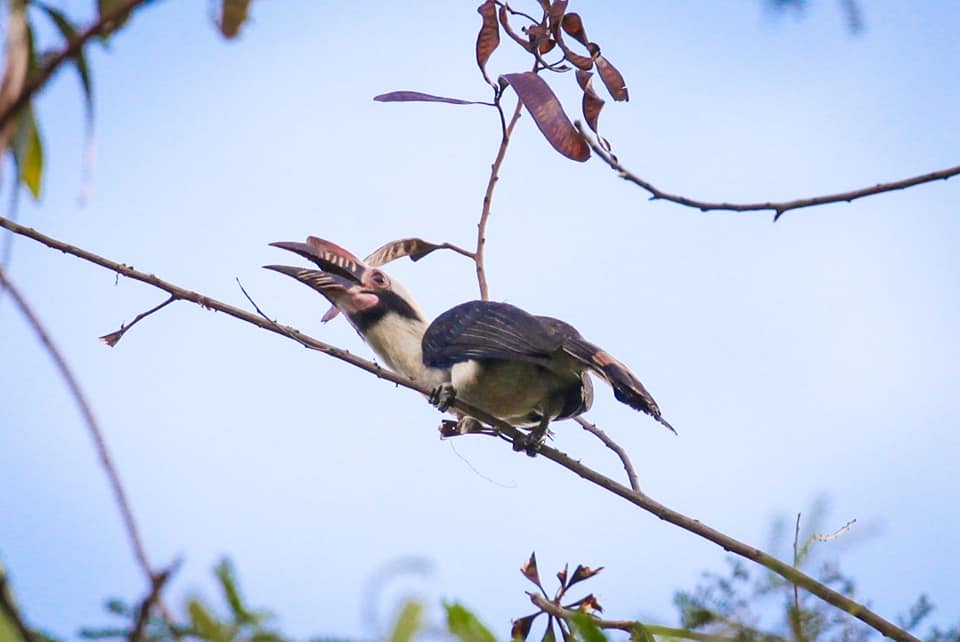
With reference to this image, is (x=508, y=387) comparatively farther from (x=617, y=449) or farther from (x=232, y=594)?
(x=232, y=594)

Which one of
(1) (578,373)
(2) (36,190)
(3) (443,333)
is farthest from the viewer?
(3) (443,333)

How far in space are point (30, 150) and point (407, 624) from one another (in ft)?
3.07

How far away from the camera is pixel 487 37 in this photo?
3.80 metres

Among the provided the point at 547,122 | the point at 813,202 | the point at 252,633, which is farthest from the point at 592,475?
the point at 252,633

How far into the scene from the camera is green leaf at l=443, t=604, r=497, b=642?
1509mm

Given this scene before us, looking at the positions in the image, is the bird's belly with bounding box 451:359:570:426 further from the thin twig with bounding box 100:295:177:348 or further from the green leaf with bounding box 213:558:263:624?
the green leaf with bounding box 213:558:263:624

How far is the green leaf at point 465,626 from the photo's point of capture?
4.95 ft

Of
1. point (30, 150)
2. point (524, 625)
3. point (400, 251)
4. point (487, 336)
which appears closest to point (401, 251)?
point (400, 251)

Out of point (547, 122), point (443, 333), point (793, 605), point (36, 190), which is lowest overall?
point (793, 605)

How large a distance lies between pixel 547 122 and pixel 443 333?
1774 mm

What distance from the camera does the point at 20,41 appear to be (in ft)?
3.56

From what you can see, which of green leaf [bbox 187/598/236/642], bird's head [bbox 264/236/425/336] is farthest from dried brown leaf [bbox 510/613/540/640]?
bird's head [bbox 264/236/425/336]

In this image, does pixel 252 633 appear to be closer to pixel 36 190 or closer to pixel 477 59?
pixel 36 190

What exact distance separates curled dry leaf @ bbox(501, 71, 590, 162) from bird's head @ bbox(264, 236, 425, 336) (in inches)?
71.7
